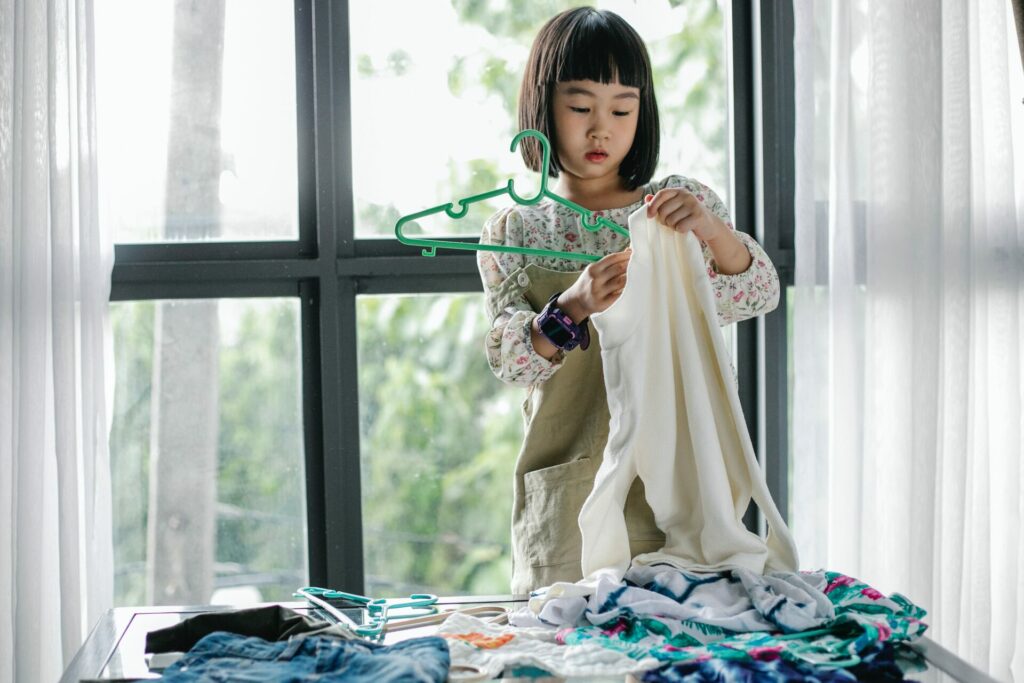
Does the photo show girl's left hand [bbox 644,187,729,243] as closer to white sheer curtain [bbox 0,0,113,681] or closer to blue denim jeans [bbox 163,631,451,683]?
blue denim jeans [bbox 163,631,451,683]

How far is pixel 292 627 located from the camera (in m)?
1.00

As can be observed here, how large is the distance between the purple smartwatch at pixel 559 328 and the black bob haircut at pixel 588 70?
0.27 meters

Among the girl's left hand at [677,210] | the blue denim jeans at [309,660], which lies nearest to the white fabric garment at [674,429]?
the girl's left hand at [677,210]

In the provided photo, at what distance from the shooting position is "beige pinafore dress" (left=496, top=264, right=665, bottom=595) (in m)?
1.37

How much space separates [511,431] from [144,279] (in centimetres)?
77

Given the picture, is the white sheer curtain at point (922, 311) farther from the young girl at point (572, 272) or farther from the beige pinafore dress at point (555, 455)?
the beige pinafore dress at point (555, 455)

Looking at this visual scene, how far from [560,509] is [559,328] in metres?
0.24

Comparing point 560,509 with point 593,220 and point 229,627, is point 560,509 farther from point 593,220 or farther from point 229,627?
point 229,627

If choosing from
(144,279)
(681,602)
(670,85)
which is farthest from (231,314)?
(681,602)

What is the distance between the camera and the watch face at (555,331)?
1285 mm

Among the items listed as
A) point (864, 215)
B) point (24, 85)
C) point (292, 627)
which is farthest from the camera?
point (864, 215)

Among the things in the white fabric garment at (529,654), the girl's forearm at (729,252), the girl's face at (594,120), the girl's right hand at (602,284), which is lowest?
the white fabric garment at (529,654)

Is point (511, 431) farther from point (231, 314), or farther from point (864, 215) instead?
point (864, 215)

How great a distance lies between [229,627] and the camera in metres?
1.00
